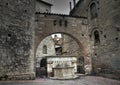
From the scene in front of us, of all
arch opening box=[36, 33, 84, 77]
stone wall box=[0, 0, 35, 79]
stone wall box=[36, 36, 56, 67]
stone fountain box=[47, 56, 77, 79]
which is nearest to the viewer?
stone wall box=[0, 0, 35, 79]

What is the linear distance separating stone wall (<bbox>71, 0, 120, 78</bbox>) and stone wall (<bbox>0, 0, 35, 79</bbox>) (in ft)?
17.3

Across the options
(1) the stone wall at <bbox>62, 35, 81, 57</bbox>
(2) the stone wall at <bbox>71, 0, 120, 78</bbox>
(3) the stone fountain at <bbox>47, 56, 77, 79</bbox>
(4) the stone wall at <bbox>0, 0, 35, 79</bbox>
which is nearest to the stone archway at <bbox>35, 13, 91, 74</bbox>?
(2) the stone wall at <bbox>71, 0, 120, 78</bbox>

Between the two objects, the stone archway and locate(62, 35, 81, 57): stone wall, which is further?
locate(62, 35, 81, 57): stone wall

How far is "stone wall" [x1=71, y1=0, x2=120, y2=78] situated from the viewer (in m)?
9.60

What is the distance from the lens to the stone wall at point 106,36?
9.60m

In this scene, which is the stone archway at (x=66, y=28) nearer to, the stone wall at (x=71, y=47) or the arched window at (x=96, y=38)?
the arched window at (x=96, y=38)

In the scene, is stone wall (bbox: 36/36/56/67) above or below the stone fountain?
above

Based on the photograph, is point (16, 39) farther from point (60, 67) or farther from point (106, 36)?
point (106, 36)

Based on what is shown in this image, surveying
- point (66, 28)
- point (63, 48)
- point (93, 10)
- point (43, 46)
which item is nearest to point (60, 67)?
point (66, 28)

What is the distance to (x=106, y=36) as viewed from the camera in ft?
35.2

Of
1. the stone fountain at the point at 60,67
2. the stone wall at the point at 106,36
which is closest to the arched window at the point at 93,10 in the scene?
the stone wall at the point at 106,36

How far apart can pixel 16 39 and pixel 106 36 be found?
20.4 feet

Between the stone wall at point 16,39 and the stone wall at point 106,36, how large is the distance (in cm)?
528

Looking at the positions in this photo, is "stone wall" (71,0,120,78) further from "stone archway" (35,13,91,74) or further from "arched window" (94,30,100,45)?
"stone archway" (35,13,91,74)
